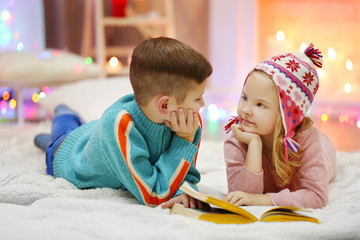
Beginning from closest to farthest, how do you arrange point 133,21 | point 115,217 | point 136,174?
point 115,217
point 136,174
point 133,21

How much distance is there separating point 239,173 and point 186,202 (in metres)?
0.17

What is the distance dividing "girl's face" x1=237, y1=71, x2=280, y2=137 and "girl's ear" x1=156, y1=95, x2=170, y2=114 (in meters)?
0.19

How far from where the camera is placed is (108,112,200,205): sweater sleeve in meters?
1.05

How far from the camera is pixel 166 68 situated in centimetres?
101

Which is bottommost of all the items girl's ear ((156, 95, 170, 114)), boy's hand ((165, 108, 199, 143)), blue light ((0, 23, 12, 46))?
boy's hand ((165, 108, 199, 143))

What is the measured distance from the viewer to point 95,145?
45.1 inches

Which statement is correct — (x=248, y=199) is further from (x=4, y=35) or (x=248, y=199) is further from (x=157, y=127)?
(x=4, y=35)

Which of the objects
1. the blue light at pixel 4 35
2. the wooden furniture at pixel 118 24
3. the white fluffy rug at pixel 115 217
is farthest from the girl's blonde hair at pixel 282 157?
the blue light at pixel 4 35

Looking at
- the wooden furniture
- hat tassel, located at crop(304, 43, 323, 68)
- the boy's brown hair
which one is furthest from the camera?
the wooden furniture

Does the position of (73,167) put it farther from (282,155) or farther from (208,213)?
(282,155)

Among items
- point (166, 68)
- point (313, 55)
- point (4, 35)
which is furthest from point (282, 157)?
point (4, 35)

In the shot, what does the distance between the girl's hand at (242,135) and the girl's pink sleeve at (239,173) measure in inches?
1.7

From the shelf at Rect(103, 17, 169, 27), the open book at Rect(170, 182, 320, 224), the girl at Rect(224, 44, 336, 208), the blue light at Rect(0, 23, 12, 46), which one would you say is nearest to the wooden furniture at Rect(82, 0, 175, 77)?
the shelf at Rect(103, 17, 169, 27)

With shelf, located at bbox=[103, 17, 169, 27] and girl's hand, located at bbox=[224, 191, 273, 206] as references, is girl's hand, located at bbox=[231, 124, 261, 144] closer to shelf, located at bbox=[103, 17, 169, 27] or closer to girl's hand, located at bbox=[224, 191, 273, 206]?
girl's hand, located at bbox=[224, 191, 273, 206]
